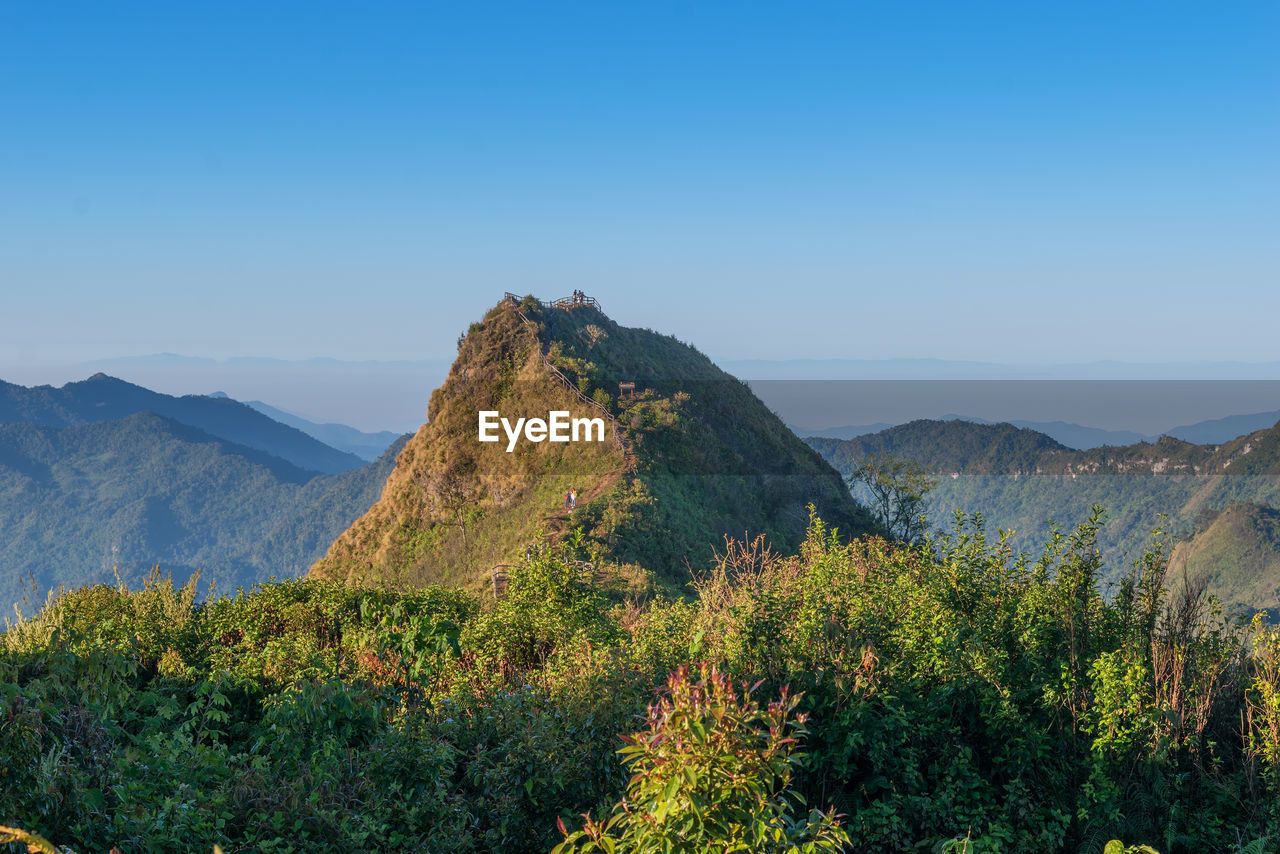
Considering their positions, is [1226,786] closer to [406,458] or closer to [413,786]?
[413,786]

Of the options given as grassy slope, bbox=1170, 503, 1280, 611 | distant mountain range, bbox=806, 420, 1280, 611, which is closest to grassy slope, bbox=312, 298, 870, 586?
grassy slope, bbox=1170, 503, 1280, 611

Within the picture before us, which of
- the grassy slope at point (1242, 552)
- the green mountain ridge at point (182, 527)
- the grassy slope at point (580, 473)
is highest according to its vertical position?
the grassy slope at point (580, 473)

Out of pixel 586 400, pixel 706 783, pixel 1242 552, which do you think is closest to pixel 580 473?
pixel 586 400

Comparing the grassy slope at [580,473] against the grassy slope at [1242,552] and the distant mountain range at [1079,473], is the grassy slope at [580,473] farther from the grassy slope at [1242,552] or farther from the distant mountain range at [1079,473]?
the distant mountain range at [1079,473]

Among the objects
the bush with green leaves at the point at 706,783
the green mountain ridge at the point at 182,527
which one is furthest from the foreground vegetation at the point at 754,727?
the green mountain ridge at the point at 182,527

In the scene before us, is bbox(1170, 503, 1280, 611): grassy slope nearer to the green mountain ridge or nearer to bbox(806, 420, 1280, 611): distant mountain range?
bbox(806, 420, 1280, 611): distant mountain range
